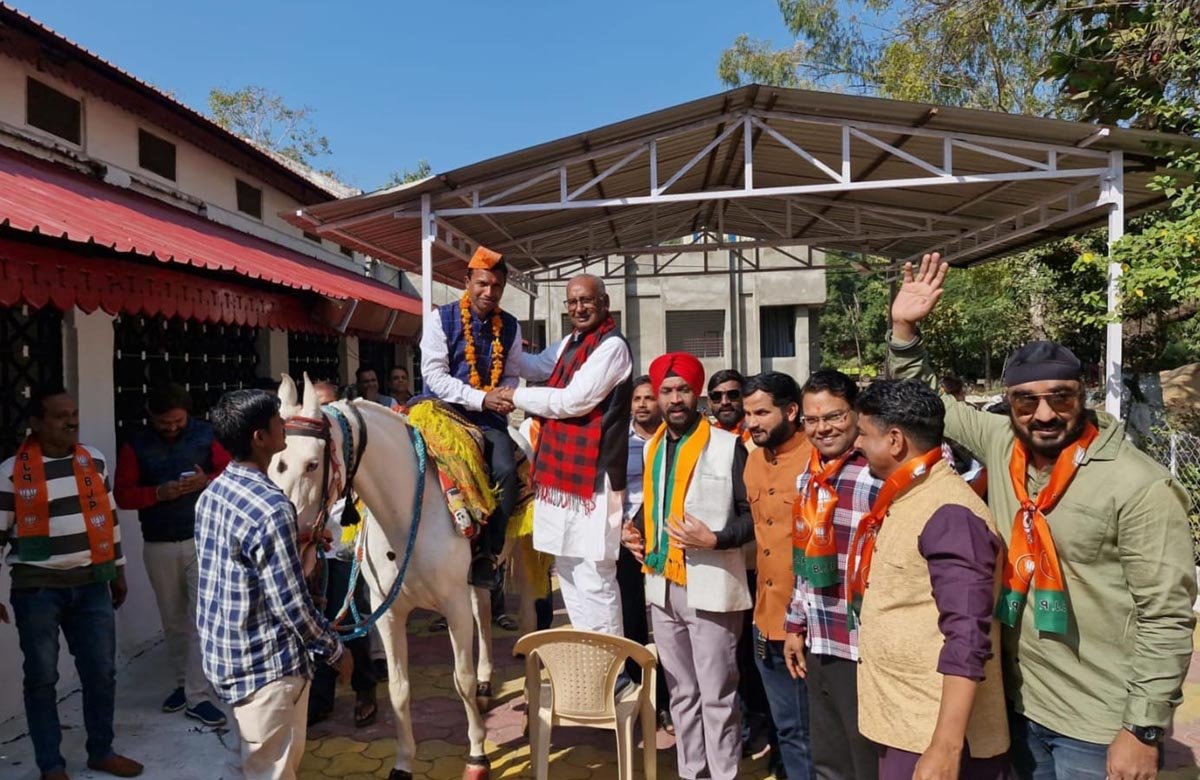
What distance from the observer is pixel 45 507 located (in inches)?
128

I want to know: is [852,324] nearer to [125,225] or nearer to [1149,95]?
[1149,95]

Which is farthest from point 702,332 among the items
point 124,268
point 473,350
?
point 124,268

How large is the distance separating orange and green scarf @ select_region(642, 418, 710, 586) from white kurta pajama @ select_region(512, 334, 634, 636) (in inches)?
6.1

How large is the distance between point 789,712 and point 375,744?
2.25 metres

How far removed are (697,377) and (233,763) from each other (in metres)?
2.31

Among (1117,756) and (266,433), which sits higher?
(266,433)

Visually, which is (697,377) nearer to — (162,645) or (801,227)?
(162,645)

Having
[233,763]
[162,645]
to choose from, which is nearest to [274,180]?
[162,645]

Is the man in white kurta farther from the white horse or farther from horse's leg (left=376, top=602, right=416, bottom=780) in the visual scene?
horse's leg (left=376, top=602, right=416, bottom=780)

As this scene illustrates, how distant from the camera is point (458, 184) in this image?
6184 mm

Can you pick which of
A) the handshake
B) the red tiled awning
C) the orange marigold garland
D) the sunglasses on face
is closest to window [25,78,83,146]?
the red tiled awning

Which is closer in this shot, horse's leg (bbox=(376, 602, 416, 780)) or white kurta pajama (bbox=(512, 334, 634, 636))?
white kurta pajama (bbox=(512, 334, 634, 636))

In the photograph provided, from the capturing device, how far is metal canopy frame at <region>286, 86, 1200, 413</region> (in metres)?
5.74

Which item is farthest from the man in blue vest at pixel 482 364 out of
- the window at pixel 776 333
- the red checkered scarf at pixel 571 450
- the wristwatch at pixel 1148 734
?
the window at pixel 776 333
